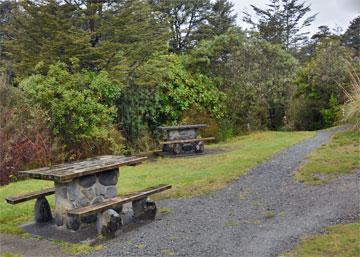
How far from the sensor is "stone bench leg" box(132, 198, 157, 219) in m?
5.62

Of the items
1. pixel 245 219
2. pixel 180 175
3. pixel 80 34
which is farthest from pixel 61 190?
pixel 80 34

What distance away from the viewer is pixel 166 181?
7895 millimetres

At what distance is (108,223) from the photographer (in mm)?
4945

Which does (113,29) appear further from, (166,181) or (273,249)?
(273,249)

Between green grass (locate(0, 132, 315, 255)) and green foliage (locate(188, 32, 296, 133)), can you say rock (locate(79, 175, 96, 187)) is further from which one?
green foliage (locate(188, 32, 296, 133))

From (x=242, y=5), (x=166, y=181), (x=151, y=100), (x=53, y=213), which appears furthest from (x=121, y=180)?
(x=242, y=5)

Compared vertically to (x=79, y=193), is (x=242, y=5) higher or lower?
higher

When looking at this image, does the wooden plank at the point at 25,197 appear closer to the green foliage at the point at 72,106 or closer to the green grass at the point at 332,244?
the green grass at the point at 332,244

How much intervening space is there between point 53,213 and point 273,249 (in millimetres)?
3505

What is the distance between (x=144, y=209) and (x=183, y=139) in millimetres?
6476

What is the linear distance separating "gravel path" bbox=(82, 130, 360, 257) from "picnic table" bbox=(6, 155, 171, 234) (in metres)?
0.29

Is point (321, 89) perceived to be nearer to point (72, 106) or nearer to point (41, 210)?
point (72, 106)

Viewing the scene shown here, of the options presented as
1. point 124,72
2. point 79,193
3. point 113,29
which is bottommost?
point 79,193

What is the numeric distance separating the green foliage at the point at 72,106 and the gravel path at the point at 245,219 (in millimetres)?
4827
